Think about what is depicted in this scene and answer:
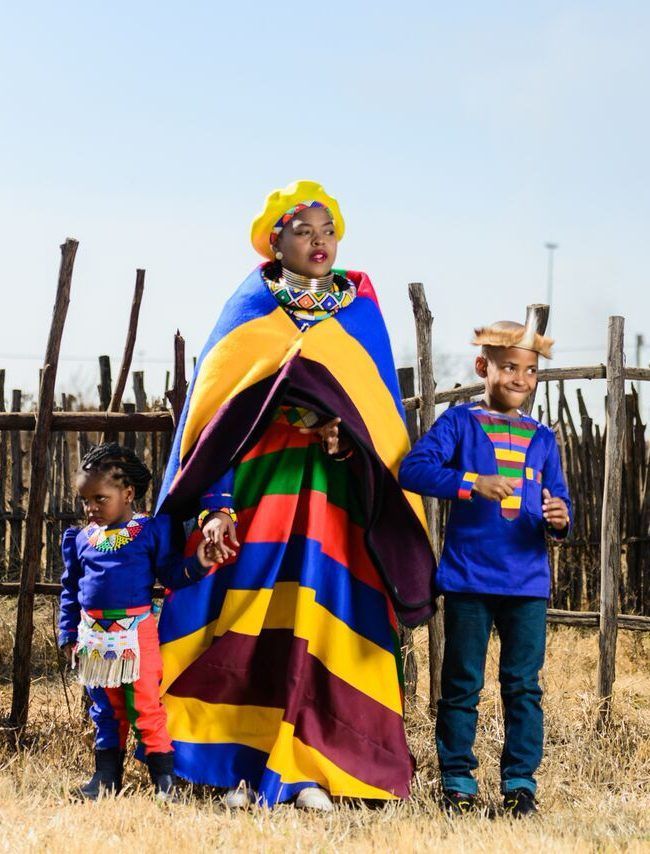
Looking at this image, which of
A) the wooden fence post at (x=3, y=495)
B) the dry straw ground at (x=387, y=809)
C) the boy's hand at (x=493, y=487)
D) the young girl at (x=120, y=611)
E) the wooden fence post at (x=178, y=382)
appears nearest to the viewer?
the dry straw ground at (x=387, y=809)

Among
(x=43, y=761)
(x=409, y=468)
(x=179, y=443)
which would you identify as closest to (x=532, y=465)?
(x=409, y=468)

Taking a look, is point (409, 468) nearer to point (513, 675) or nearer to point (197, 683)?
point (513, 675)

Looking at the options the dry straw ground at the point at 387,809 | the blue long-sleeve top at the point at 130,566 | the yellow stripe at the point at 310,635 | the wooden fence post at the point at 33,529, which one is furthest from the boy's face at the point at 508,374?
the wooden fence post at the point at 33,529

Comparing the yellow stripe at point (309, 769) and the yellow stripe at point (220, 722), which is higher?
the yellow stripe at point (220, 722)

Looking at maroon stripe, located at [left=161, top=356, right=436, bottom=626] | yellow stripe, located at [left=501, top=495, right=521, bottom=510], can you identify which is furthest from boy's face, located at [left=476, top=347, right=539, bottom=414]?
maroon stripe, located at [left=161, top=356, right=436, bottom=626]

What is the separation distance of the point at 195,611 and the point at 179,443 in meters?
0.63

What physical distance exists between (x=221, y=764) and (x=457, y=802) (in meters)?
0.85

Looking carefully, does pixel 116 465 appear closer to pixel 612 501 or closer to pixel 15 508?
pixel 612 501

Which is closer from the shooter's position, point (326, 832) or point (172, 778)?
point (326, 832)

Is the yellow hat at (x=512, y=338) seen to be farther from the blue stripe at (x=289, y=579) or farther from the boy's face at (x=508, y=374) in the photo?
the blue stripe at (x=289, y=579)

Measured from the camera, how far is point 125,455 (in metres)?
4.28

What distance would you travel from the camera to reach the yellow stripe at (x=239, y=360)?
4168 mm

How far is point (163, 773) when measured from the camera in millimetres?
4105

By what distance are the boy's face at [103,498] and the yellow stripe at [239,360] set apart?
286 mm
